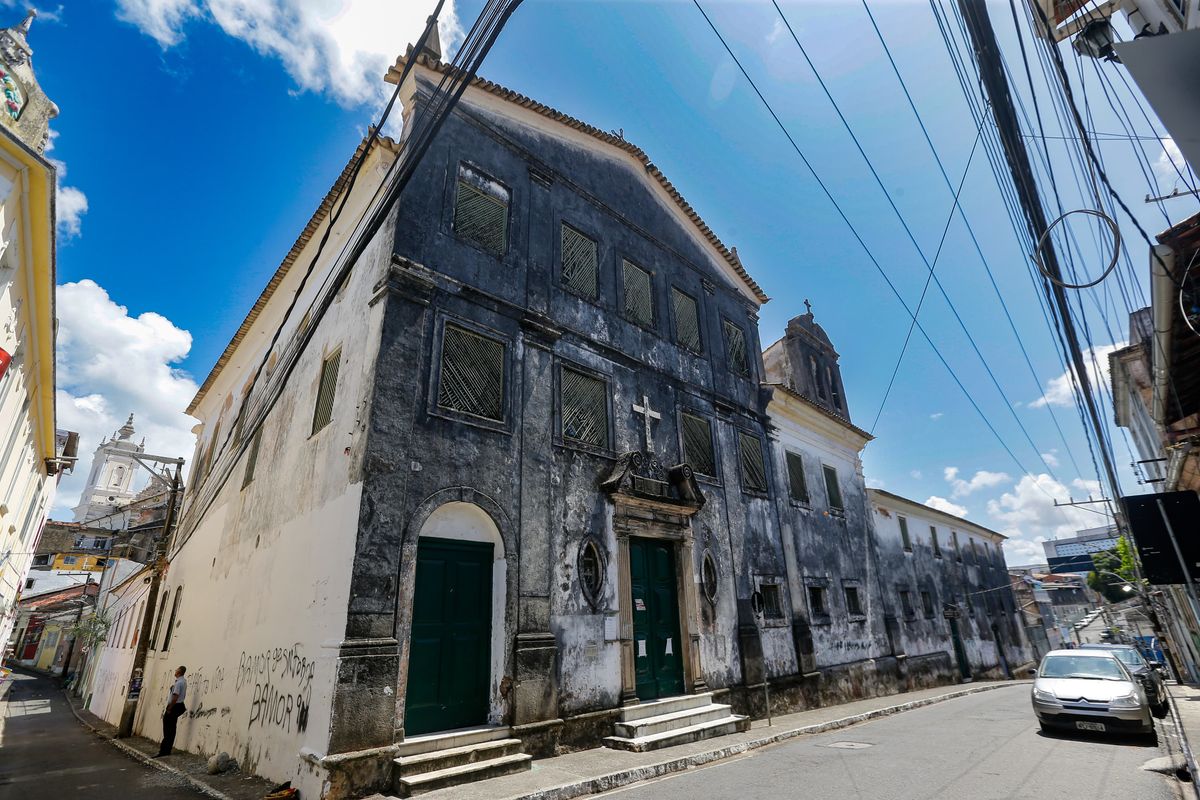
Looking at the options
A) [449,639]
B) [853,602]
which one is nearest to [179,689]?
[449,639]

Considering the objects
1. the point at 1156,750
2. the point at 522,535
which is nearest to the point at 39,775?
the point at 522,535

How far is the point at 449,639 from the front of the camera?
7559mm

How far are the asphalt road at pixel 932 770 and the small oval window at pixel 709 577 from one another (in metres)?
2.84

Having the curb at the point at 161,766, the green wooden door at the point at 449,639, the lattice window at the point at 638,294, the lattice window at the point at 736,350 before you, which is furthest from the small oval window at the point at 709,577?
the curb at the point at 161,766

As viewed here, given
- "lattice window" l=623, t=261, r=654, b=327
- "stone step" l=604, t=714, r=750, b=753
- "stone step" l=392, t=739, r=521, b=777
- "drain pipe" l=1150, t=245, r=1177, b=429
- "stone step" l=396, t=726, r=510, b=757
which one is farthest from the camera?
"lattice window" l=623, t=261, r=654, b=327

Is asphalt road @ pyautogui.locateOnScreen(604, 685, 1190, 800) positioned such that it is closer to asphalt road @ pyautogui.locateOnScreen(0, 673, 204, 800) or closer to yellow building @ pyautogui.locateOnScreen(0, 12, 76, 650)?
asphalt road @ pyautogui.locateOnScreen(0, 673, 204, 800)

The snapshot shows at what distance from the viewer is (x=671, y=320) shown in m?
13.6

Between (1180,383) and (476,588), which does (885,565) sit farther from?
(476,588)

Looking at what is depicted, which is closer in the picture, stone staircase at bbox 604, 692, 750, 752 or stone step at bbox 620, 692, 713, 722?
stone staircase at bbox 604, 692, 750, 752

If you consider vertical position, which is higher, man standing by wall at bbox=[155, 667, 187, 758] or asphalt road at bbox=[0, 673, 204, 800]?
man standing by wall at bbox=[155, 667, 187, 758]

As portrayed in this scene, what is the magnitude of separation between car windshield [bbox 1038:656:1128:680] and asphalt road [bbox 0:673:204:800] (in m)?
13.8

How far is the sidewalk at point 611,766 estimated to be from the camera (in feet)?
20.0

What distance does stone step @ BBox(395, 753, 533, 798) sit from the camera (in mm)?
6062

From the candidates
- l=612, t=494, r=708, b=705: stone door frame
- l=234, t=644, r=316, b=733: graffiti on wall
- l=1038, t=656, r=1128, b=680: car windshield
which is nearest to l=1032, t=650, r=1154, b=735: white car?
l=1038, t=656, r=1128, b=680: car windshield
